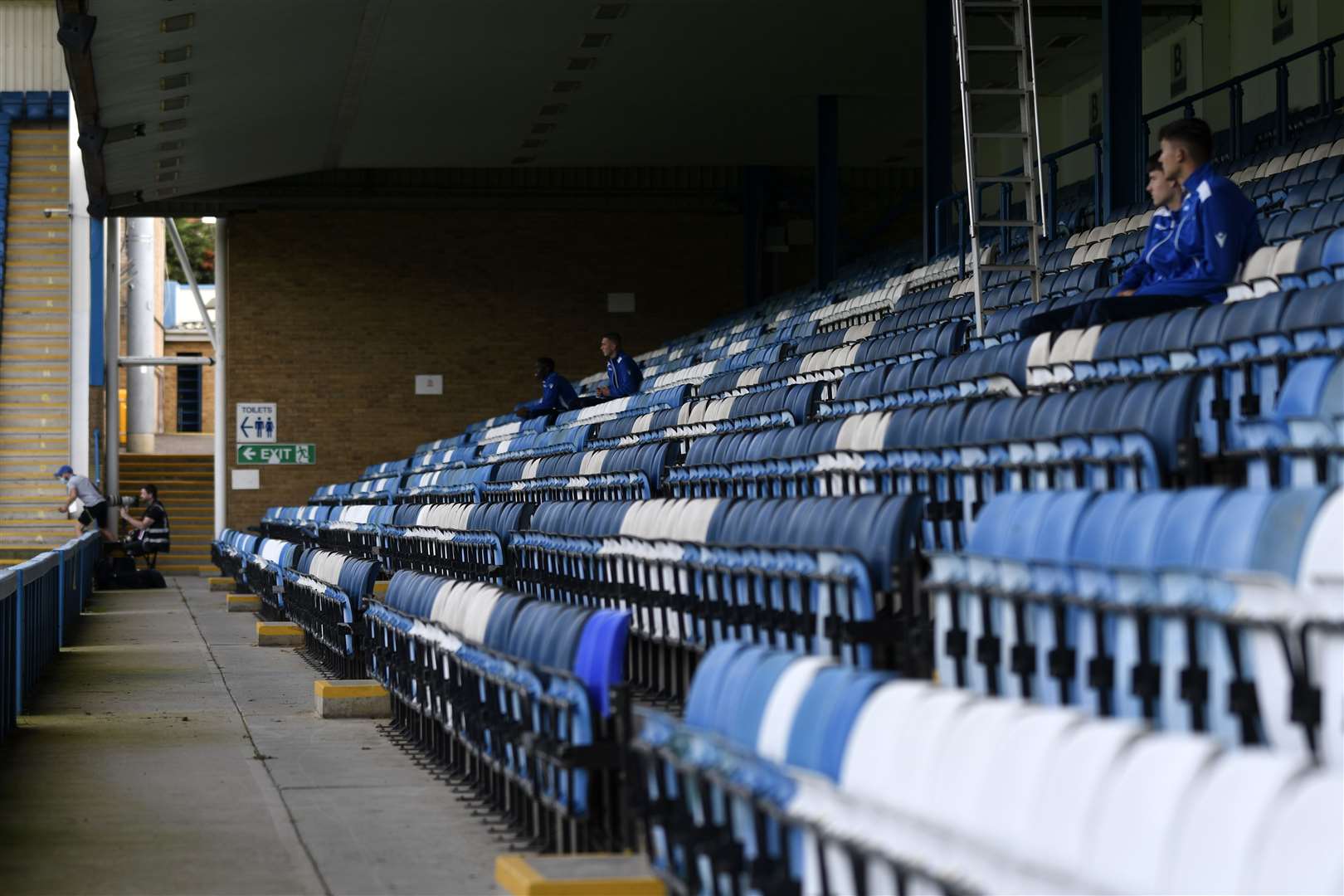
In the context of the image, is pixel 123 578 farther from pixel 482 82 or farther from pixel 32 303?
pixel 482 82

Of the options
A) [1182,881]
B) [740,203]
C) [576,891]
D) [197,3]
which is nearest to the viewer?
[1182,881]

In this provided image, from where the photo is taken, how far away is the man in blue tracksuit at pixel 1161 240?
227 inches

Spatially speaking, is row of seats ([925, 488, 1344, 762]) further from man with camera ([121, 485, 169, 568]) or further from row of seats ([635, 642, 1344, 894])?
man with camera ([121, 485, 169, 568])

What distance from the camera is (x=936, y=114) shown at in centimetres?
1430

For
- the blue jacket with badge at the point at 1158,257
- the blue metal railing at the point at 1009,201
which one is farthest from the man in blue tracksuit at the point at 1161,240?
the blue metal railing at the point at 1009,201

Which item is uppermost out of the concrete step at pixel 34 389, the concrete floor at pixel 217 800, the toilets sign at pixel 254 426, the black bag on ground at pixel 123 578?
the concrete step at pixel 34 389

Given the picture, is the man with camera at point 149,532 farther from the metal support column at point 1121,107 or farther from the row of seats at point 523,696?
the row of seats at point 523,696

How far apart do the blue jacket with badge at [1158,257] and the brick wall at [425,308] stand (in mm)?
16190

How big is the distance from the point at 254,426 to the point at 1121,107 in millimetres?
12976

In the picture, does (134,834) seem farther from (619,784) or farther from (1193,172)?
(1193,172)

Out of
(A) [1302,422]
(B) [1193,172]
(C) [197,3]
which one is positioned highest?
(C) [197,3]

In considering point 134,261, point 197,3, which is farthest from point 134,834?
point 134,261

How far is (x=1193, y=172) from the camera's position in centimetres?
556

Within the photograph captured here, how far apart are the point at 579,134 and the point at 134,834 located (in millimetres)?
14979
